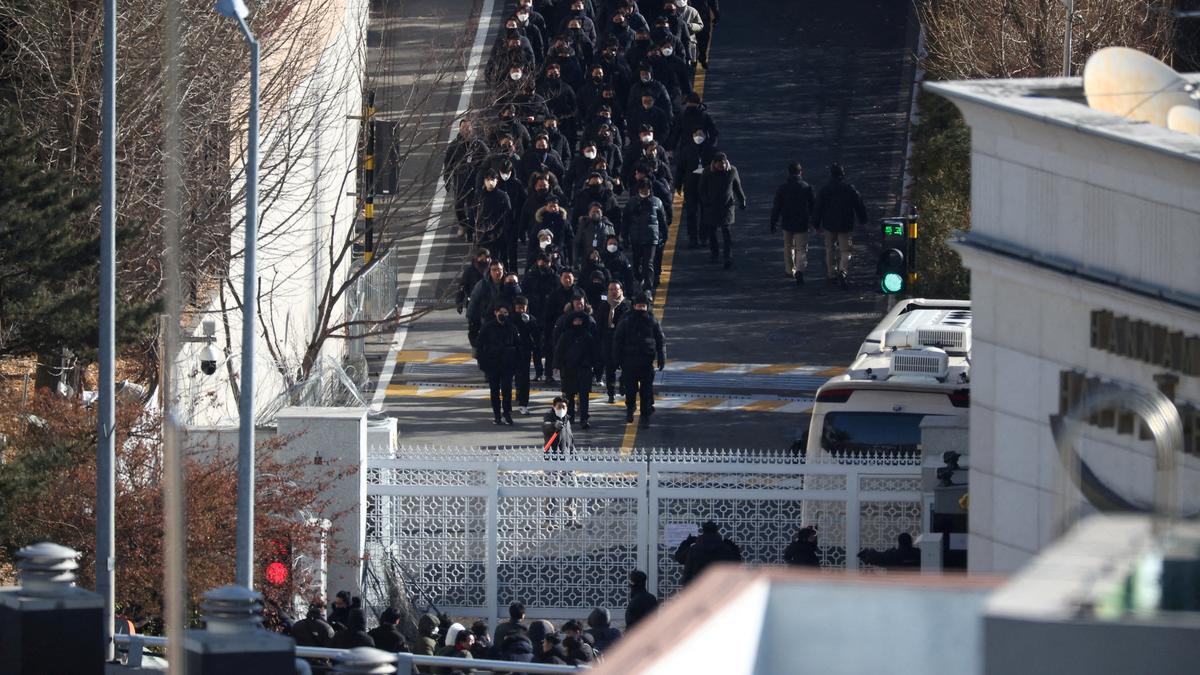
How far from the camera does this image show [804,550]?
21.5 metres

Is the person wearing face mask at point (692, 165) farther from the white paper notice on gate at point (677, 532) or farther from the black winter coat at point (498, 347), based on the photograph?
the white paper notice on gate at point (677, 532)

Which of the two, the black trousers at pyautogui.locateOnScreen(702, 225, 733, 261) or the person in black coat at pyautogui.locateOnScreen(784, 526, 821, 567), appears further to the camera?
the black trousers at pyautogui.locateOnScreen(702, 225, 733, 261)

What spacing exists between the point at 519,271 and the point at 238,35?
942 cm

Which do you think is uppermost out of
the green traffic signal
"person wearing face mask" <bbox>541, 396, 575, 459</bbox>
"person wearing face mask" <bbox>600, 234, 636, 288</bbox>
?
"person wearing face mask" <bbox>600, 234, 636, 288</bbox>

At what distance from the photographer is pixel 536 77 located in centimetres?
3650

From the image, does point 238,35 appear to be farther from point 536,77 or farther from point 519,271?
point 536,77

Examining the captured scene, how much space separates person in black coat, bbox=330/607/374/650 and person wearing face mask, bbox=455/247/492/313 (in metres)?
11.2

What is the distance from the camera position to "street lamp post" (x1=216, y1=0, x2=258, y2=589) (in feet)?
59.4

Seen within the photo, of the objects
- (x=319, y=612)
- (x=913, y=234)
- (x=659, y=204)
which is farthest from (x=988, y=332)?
(x=659, y=204)

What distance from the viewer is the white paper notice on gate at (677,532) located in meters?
23.0

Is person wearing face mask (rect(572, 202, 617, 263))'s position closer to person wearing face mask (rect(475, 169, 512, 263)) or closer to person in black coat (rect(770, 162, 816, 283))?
person wearing face mask (rect(475, 169, 512, 263))

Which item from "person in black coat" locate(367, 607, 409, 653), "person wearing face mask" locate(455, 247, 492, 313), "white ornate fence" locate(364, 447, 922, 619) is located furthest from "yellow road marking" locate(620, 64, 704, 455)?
"person in black coat" locate(367, 607, 409, 653)

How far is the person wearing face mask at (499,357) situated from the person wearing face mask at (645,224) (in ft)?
12.9

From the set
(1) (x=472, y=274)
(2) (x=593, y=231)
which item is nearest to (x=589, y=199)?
(2) (x=593, y=231)
